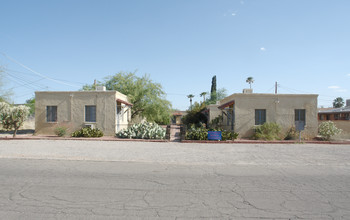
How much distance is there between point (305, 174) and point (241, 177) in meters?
2.08

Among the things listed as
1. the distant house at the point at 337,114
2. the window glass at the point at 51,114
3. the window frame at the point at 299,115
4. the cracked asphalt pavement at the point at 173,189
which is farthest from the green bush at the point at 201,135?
the distant house at the point at 337,114

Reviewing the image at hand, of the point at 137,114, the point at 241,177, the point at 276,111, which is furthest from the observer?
the point at 137,114

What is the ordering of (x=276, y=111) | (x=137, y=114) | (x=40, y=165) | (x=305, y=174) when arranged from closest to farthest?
1. (x=305, y=174)
2. (x=40, y=165)
3. (x=276, y=111)
4. (x=137, y=114)

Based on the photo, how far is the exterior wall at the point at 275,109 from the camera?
664 inches

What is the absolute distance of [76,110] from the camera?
17750mm

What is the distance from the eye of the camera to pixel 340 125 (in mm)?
18344

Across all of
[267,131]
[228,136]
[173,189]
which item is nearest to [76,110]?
[228,136]

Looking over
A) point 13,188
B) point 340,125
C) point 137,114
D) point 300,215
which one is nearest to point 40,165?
point 13,188

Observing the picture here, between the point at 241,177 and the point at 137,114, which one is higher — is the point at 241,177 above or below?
below

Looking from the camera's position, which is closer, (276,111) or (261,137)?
(261,137)

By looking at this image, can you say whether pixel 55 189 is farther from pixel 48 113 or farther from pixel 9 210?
pixel 48 113

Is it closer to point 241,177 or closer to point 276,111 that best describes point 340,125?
point 276,111

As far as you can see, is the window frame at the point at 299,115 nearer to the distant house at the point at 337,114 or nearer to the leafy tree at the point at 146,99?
the leafy tree at the point at 146,99

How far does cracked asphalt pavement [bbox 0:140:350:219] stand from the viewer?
385 centimetres
